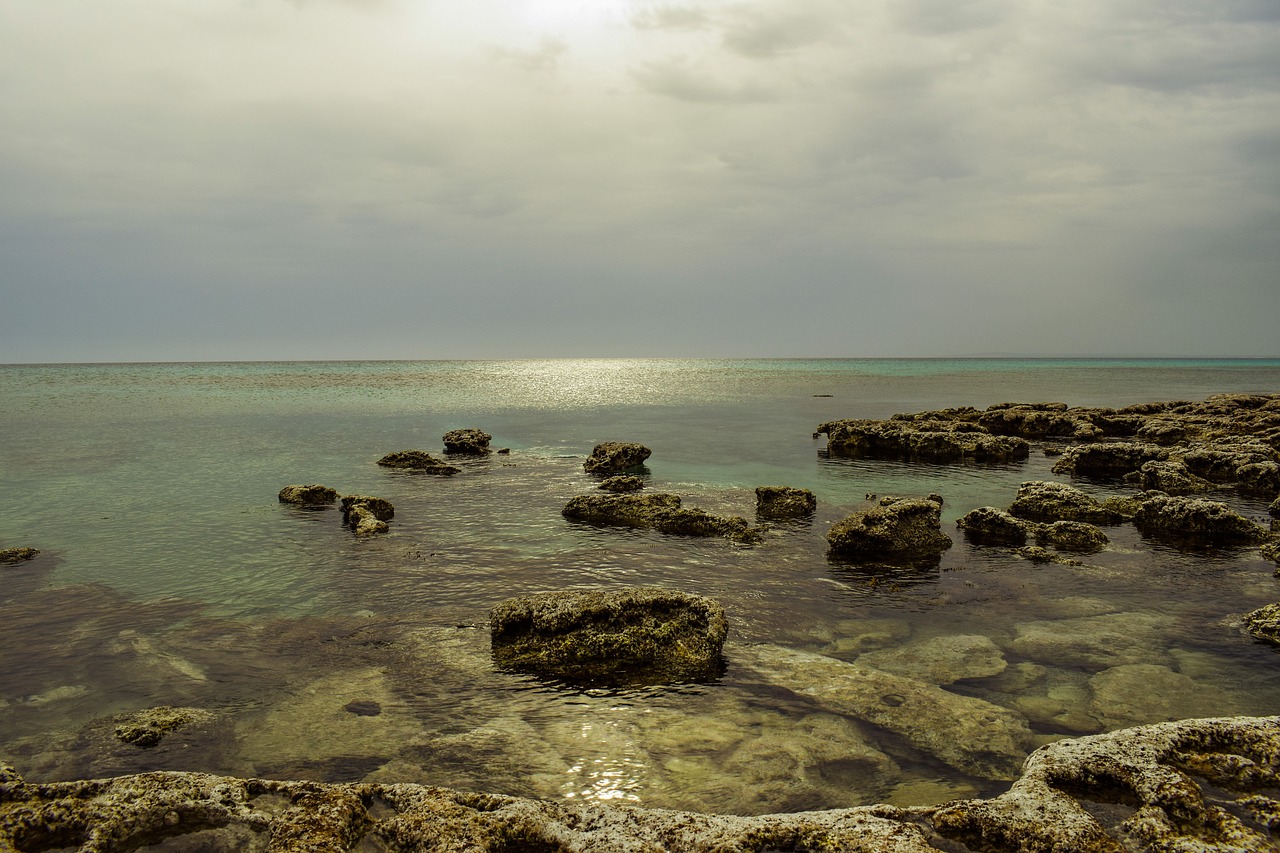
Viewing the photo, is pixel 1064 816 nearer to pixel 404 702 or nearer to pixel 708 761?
pixel 708 761

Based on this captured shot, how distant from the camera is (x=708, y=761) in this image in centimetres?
723

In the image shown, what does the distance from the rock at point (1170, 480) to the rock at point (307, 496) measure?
26976 mm

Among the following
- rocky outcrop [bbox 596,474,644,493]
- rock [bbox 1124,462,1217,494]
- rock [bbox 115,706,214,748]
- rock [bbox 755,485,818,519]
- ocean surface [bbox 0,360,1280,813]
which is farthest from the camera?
rocky outcrop [bbox 596,474,644,493]

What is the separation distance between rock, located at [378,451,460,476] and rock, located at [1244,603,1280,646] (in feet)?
77.8

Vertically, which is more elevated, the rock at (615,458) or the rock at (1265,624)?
the rock at (615,458)

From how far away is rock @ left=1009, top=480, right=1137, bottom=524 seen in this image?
728 inches

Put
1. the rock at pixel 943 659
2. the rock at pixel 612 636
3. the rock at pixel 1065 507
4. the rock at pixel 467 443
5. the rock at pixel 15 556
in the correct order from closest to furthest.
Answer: the rock at pixel 943 659, the rock at pixel 612 636, the rock at pixel 15 556, the rock at pixel 1065 507, the rock at pixel 467 443

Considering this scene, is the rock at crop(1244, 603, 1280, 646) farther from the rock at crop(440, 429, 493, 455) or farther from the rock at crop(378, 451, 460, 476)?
the rock at crop(440, 429, 493, 455)

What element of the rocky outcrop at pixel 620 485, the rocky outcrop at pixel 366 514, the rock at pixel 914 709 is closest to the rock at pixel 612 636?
the rock at pixel 914 709

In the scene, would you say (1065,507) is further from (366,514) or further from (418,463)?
(418,463)

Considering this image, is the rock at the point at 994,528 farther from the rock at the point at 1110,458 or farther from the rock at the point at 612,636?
the rock at the point at 1110,458

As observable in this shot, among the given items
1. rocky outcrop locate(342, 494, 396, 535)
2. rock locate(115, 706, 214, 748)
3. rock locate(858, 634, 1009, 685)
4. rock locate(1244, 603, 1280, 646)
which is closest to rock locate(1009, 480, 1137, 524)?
rock locate(1244, 603, 1280, 646)

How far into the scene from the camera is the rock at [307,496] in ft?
68.6

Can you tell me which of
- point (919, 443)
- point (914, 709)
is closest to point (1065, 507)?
point (919, 443)
